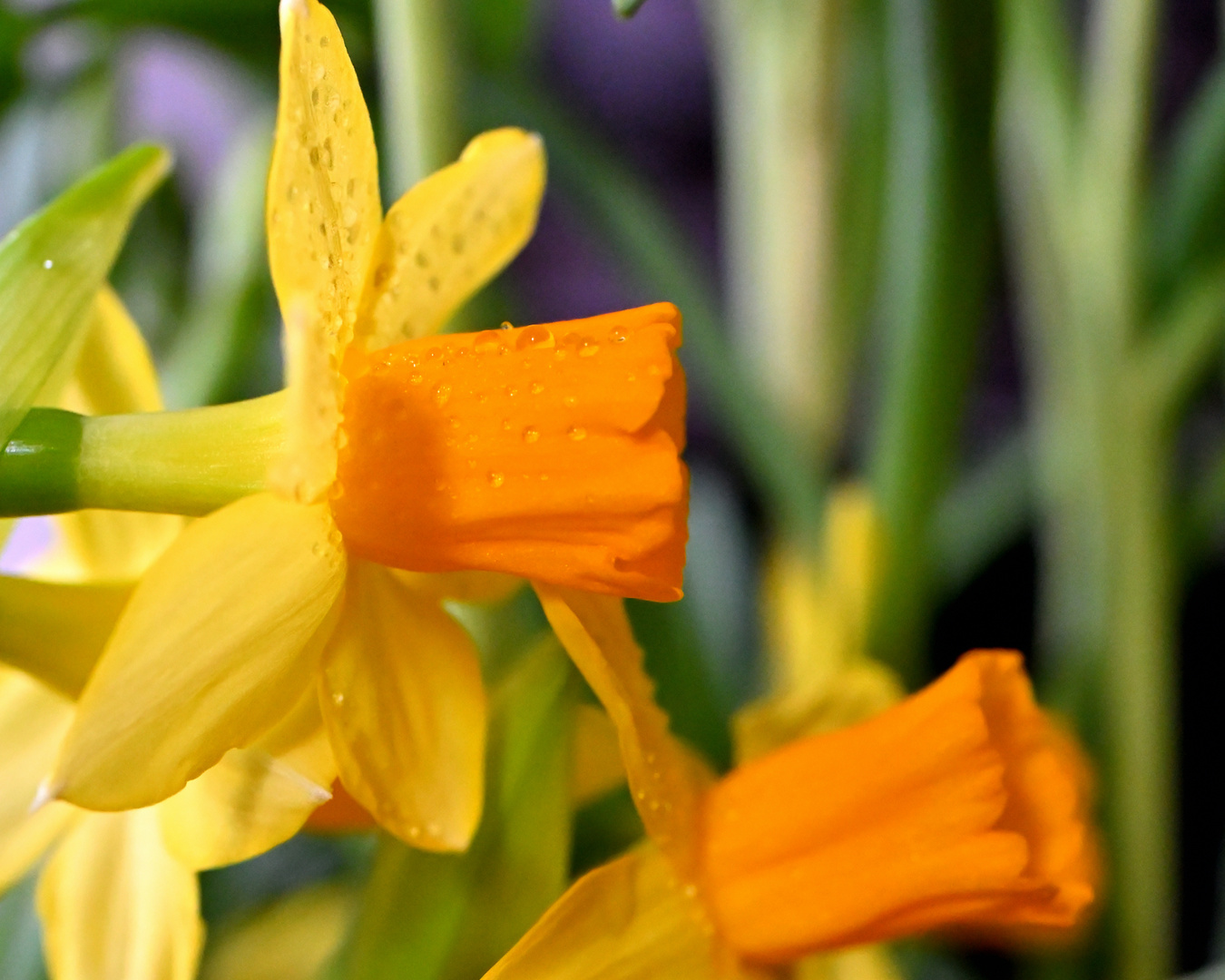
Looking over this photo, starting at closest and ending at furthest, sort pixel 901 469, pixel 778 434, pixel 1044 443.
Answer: pixel 901 469 → pixel 778 434 → pixel 1044 443

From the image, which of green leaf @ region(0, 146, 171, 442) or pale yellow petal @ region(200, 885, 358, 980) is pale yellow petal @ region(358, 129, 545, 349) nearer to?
green leaf @ region(0, 146, 171, 442)

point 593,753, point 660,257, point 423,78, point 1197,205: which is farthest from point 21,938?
point 1197,205

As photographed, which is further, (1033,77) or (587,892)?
(1033,77)

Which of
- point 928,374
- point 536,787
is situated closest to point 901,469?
point 928,374

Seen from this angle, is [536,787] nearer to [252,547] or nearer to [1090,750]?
[252,547]

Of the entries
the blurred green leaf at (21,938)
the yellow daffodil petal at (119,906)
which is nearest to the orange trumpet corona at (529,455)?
the yellow daffodil petal at (119,906)

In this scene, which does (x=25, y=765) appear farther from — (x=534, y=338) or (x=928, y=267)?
(x=928, y=267)
